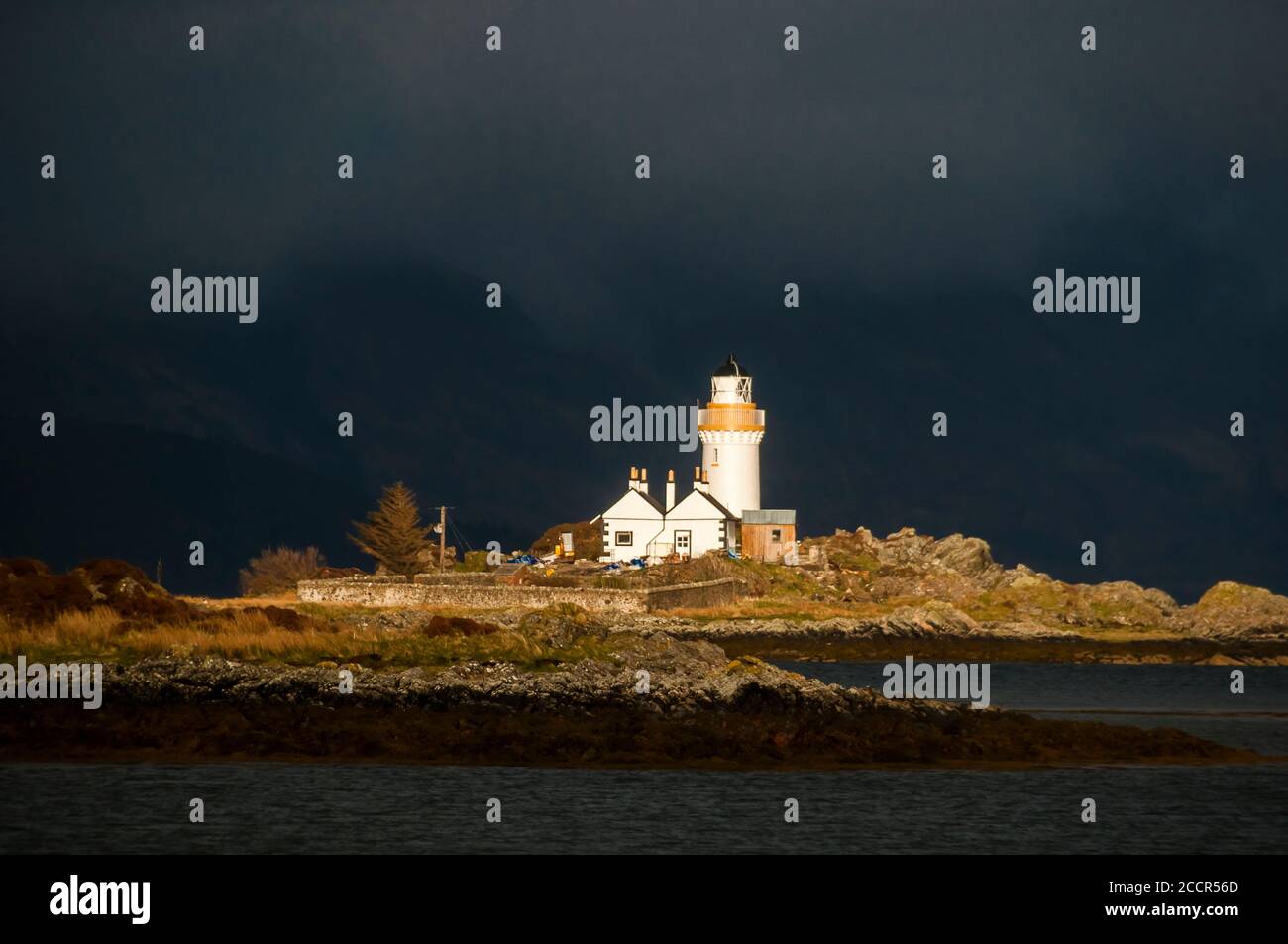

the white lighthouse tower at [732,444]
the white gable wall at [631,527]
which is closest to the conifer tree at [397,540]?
the white gable wall at [631,527]

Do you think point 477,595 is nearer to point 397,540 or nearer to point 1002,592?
point 397,540

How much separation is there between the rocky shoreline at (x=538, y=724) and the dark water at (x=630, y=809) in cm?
76

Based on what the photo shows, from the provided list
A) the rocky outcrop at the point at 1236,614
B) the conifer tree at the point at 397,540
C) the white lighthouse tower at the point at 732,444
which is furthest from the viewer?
the white lighthouse tower at the point at 732,444

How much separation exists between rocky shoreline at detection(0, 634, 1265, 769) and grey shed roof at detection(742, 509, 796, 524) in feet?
169

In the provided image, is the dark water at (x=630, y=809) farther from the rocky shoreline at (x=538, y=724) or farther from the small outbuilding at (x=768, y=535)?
the small outbuilding at (x=768, y=535)

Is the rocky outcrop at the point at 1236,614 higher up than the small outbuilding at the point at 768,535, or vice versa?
the small outbuilding at the point at 768,535

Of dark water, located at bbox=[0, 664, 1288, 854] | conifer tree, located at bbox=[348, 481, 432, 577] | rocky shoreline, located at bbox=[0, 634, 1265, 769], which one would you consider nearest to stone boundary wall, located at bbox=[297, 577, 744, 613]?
conifer tree, located at bbox=[348, 481, 432, 577]

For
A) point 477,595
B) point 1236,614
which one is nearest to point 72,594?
point 477,595

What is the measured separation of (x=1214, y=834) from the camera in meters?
31.3

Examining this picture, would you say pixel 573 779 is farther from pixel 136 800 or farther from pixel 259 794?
pixel 136 800

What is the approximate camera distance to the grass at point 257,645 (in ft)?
145

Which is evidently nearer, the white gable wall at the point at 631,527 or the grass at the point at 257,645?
the grass at the point at 257,645
